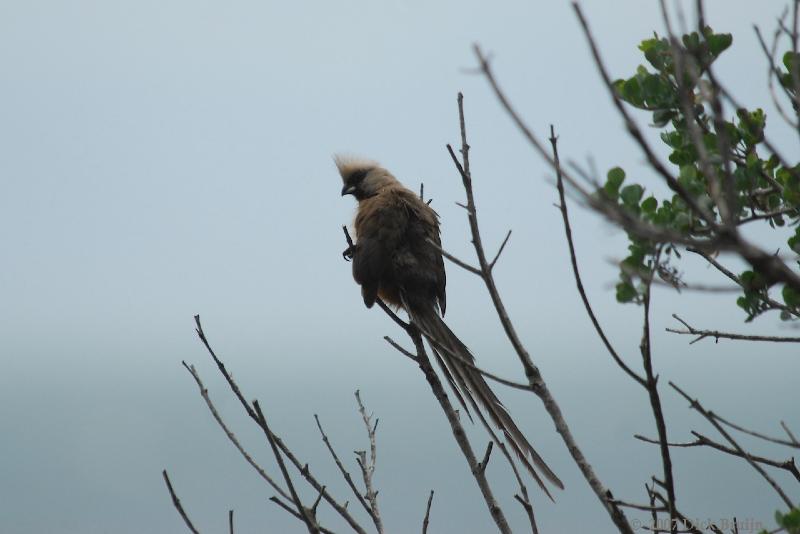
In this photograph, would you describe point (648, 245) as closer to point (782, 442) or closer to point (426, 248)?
point (782, 442)

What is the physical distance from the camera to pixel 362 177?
5.32 m

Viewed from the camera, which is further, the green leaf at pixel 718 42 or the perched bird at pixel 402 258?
the perched bird at pixel 402 258

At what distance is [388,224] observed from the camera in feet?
14.2

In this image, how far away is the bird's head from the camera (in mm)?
5070

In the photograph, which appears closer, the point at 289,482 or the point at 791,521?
the point at 791,521

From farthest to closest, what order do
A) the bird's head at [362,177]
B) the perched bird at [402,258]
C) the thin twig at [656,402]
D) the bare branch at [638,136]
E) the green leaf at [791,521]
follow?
the bird's head at [362,177]
the perched bird at [402,258]
the thin twig at [656,402]
the green leaf at [791,521]
the bare branch at [638,136]

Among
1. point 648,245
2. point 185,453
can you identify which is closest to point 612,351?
point 648,245

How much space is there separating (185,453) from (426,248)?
50889 mm

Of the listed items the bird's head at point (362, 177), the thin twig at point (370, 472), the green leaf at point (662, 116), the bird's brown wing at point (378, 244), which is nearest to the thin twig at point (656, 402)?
the green leaf at point (662, 116)

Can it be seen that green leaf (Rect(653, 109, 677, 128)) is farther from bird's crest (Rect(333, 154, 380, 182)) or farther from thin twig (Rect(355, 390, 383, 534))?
bird's crest (Rect(333, 154, 380, 182))

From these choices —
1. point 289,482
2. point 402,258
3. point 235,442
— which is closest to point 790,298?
point 289,482

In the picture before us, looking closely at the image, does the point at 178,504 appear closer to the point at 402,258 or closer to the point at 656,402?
the point at 656,402

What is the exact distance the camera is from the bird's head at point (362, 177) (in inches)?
200

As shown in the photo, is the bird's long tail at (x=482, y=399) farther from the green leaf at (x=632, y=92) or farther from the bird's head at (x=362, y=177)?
the bird's head at (x=362, y=177)
